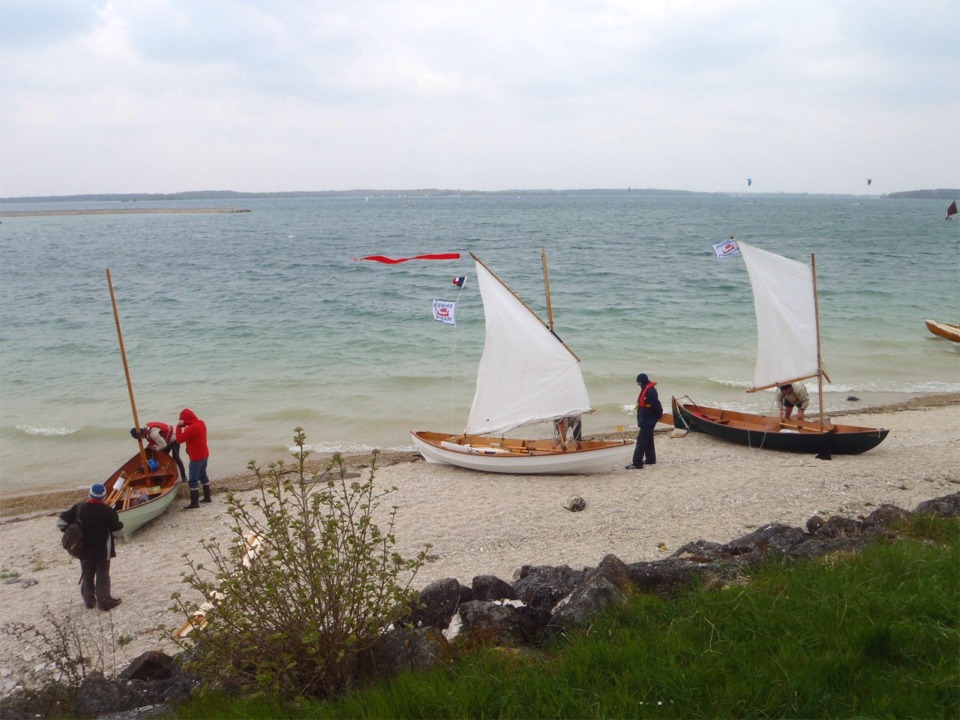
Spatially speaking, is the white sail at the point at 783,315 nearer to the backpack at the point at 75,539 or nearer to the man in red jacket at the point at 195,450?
the man in red jacket at the point at 195,450

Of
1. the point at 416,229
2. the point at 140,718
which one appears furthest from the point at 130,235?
the point at 140,718

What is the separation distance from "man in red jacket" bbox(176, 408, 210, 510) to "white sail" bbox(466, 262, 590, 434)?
16.2 feet

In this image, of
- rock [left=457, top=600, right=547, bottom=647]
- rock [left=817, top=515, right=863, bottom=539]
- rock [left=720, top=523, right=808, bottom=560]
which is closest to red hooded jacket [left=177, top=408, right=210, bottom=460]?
rock [left=457, top=600, right=547, bottom=647]

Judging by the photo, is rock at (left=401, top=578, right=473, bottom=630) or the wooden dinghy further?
the wooden dinghy

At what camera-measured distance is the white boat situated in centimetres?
1313

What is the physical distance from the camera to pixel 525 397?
44.6 ft

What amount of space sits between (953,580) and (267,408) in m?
16.8

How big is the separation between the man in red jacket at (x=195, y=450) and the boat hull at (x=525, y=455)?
4078 mm

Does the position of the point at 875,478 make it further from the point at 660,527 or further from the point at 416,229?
the point at 416,229

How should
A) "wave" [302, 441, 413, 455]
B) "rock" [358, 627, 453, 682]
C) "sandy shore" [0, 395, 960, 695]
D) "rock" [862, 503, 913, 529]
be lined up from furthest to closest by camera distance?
"wave" [302, 441, 413, 455] → "sandy shore" [0, 395, 960, 695] → "rock" [862, 503, 913, 529] → "rock" [358, 627, 453, 682]

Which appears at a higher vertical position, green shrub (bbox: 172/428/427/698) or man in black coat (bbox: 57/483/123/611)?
green shrub (bbox: 172/428/427/698)

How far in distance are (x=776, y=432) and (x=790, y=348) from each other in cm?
165

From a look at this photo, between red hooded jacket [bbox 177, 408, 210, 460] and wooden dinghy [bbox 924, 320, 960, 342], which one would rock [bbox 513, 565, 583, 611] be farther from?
wooden dinghy [bbox 924, 320, 960, 342]

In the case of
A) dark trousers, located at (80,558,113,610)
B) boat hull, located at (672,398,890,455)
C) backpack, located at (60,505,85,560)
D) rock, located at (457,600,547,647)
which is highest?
rock, located at (457,600,547,647)
